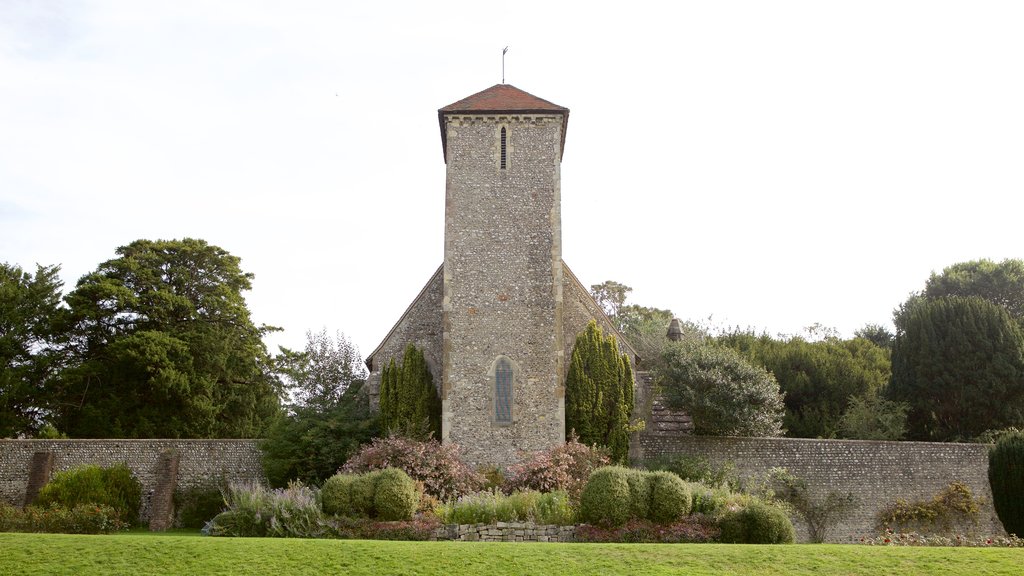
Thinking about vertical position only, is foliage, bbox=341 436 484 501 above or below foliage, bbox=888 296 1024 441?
below

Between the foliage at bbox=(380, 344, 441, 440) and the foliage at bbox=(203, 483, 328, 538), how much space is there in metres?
4.87

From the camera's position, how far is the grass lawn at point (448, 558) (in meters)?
12.8

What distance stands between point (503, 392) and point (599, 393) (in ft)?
8.72

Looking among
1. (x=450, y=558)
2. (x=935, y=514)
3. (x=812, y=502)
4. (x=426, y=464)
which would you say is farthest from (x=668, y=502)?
(x=935, y=514)

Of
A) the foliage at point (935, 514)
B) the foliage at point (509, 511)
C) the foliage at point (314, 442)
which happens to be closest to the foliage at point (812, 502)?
the foliage at point (935, 514)

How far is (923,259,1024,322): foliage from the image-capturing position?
4203cm

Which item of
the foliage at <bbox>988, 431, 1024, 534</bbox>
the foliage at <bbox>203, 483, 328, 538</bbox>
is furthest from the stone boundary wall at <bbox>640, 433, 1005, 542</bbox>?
the foliage at <bbox>203, 483, 328, 538</bbox>

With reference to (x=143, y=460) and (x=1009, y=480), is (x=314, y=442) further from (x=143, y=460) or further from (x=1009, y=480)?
(x=1009, y=480)

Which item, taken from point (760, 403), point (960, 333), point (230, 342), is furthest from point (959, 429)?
point (230, 342)

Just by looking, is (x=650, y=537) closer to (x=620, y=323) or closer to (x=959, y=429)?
(x=959, y=429)

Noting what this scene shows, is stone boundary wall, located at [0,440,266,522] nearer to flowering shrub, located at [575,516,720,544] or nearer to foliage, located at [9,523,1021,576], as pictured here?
foliage, located at [9,523,1021,576]

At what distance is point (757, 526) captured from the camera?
1611 centimetres

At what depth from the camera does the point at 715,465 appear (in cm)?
2336

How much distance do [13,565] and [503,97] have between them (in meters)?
17.5
